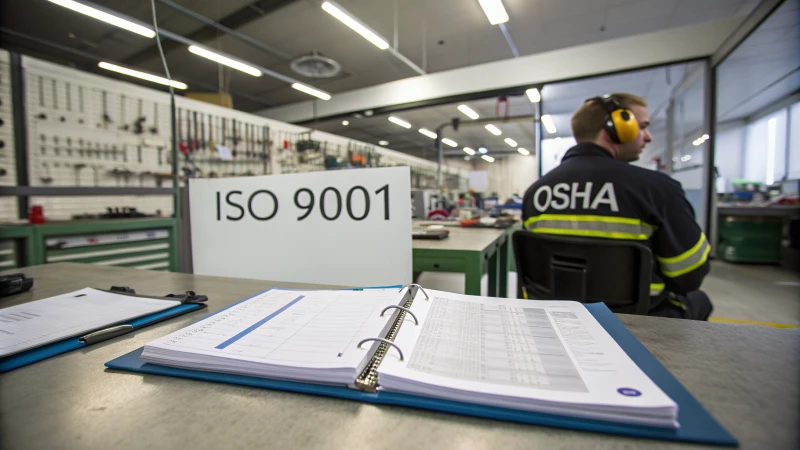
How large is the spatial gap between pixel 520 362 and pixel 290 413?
0.24 meters

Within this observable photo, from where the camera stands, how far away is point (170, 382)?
36 centimetres

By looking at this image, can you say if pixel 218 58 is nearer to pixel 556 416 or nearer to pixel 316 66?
pixel 316 66

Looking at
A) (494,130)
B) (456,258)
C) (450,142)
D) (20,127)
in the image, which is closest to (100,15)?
(20,127)

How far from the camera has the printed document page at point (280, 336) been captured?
1.20 feet

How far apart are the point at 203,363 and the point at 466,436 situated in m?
0.30

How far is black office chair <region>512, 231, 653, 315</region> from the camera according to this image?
1018 millimetres

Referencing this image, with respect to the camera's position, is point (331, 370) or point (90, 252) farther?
Result: point (90, 252)

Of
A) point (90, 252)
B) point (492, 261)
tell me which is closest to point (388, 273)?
point (492, 261)

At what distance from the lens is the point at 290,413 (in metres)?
0.31

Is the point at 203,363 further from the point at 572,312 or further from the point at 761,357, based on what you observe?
the point at 761,357

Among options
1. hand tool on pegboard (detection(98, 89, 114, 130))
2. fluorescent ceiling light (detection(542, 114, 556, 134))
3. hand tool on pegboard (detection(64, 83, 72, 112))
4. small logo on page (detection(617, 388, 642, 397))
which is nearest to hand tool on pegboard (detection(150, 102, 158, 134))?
hand tool on pegboard (detection(98, 89, 114, 130))

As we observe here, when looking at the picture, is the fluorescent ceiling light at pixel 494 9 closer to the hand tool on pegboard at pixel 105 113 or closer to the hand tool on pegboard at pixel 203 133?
the hand tool on pegboard at pixel 203 133

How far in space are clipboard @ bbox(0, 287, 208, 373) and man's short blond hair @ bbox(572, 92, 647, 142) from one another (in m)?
1.59

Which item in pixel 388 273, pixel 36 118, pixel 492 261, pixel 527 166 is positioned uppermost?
pixel 527 166
